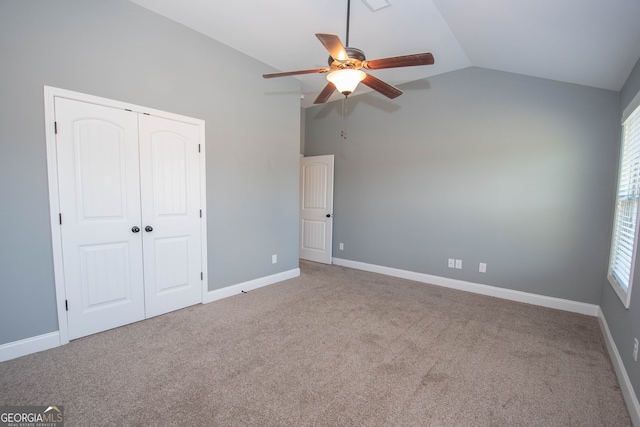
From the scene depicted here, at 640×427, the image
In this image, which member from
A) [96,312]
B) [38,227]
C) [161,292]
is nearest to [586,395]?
[161,292]

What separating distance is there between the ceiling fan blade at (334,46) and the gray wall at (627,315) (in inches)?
92.6

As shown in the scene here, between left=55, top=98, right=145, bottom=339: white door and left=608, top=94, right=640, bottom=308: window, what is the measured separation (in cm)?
410

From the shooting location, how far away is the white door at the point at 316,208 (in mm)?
5051

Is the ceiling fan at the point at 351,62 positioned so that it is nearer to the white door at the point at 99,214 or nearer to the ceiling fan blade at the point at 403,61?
the ceiling fan blade at the point at 403,61

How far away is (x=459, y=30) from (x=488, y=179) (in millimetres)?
1814

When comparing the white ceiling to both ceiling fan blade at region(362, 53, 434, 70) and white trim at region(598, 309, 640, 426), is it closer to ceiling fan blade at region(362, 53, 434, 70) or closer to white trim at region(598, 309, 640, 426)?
ceiling fan blade at region(362, 53, 434, 70)

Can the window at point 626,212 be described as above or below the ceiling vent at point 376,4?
below

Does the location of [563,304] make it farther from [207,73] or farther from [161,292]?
[207,73]

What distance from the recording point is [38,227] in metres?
2.13

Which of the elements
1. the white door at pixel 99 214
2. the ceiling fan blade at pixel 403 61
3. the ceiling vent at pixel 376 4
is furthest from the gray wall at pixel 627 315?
the white door at pixel 99 214

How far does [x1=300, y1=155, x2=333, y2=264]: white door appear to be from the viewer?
5.05 meters

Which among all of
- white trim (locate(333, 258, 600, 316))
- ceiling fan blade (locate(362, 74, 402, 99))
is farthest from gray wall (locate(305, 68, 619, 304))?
ceiling fan blade (locate(362, 74, 402, 99))

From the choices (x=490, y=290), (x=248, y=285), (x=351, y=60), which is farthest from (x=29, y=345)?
(x=490, y=290)

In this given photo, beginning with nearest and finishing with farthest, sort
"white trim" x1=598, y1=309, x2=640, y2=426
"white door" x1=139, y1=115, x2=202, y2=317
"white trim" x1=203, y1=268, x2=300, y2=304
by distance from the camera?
"white trim" x1=598, y1=309, x2=640, y2=426
"white door" x1=139, y1=115, x2=202, y2=317
"white trim" x1=203, y1=268, x2=300, y2=304
